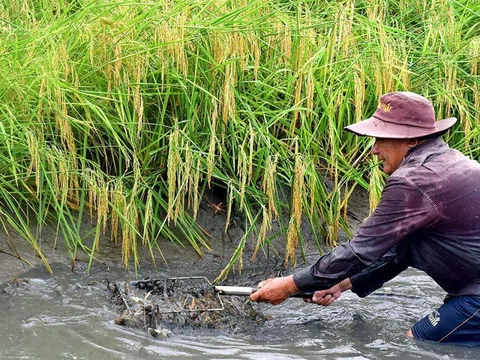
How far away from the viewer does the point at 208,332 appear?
431cm

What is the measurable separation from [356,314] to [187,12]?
6.59ft

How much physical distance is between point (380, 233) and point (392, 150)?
44cm

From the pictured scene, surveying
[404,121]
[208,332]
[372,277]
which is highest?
[404,121]

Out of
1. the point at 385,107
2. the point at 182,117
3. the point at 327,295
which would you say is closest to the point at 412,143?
the point at 385,107

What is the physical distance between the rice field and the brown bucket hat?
2.70 feet

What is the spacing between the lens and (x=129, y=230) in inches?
189

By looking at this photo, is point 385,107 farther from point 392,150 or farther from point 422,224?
point 422,224

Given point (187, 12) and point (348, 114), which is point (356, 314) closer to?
point (348, 114)

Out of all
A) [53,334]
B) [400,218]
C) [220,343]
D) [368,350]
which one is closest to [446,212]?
[400,218]

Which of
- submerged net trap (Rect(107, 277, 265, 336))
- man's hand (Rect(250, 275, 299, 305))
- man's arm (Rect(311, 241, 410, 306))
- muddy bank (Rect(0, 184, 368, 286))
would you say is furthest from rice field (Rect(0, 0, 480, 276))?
man's hand (Rect(250, 275, 299, 305))

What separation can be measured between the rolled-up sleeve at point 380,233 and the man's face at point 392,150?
233 millimetres

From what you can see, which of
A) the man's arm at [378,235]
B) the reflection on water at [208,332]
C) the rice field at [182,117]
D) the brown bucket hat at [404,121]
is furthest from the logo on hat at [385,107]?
the reflection on water at [208,332]

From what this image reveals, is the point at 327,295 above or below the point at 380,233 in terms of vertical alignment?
below

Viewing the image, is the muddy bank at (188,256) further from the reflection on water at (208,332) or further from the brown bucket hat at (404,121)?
the brown bucket hat at (404,121)
